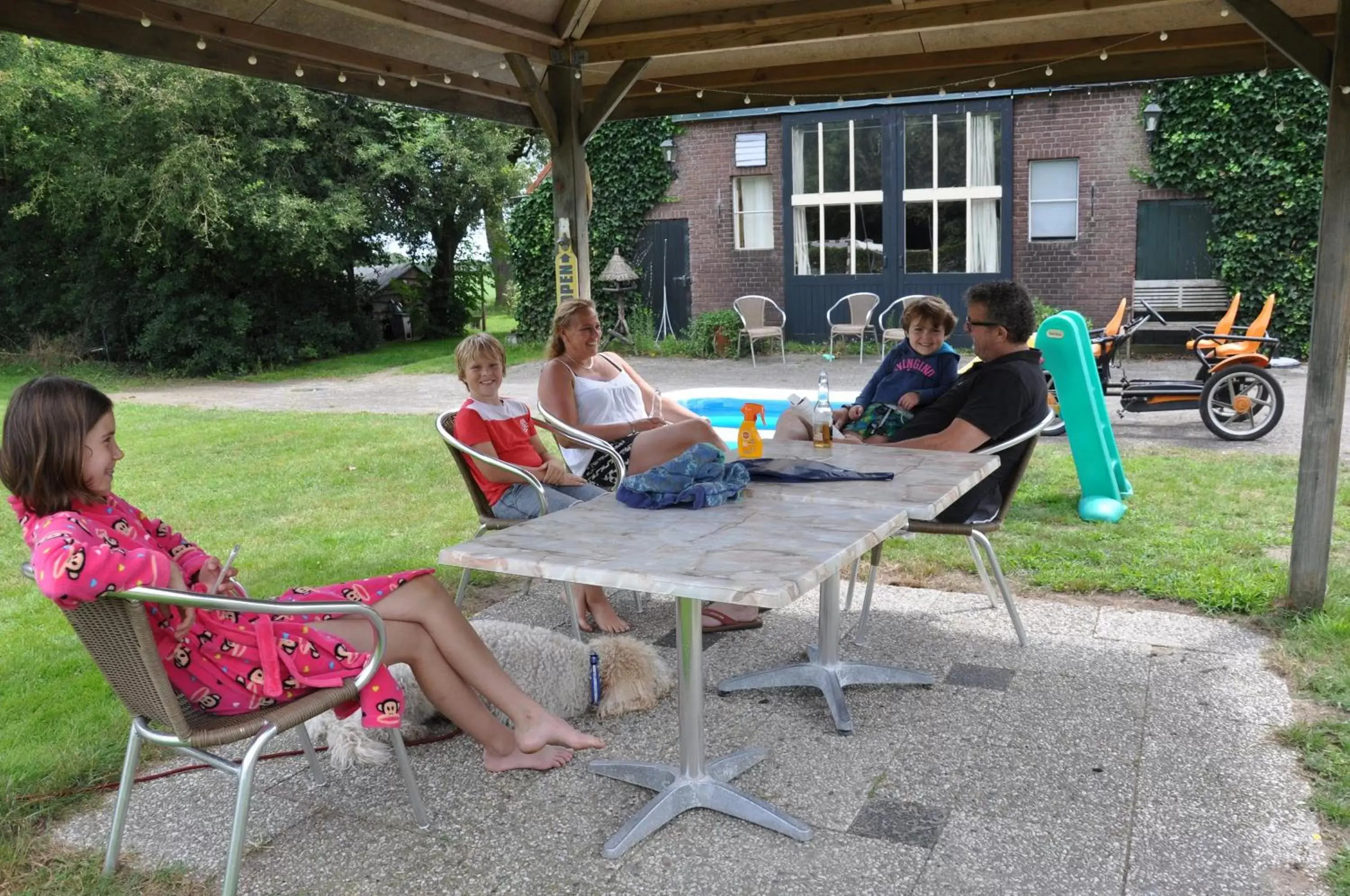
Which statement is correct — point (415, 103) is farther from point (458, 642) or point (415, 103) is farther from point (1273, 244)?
point (1273, 244)

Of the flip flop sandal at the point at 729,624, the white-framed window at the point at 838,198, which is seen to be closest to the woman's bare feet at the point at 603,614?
the flip flop sandal at the point at 729,624

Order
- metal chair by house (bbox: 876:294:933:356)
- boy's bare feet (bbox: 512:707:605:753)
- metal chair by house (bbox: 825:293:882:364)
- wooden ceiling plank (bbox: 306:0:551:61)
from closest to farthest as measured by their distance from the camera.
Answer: boy's bare feet (bbox: 512:707:605:753)
wooden ceiling plank (bbox: 306:0:551:61)
metal chair by house (bbox: 876:294:933:356)
metal chair by house (bbox: 825:293:882:364)

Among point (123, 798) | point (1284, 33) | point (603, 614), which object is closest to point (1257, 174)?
point (1284, 33)

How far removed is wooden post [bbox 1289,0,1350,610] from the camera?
3.67 m

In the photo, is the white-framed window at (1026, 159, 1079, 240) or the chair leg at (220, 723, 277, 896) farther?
the white-framed window at (1026, 159, 1079, 240)

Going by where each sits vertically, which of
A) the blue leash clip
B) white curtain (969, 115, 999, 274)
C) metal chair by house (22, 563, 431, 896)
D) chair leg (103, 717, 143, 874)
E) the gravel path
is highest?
white curtain (969, 115, 999, 274)

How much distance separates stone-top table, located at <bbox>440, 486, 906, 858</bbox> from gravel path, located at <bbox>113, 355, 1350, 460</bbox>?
6124mm

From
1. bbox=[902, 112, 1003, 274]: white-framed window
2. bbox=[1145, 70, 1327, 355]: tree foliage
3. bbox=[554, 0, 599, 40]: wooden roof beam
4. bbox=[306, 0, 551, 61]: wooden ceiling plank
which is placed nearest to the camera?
bbox=[306, 0, 551, 61]: wooden ceiling plank

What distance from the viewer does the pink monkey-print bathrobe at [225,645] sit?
6.81 ft

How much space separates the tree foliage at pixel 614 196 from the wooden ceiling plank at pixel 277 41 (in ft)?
31.4

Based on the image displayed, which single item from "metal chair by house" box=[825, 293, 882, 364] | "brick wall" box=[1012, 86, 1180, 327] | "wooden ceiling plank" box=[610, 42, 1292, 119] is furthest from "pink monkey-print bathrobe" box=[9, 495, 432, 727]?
"brick wall" box=[1012, 86, 1180, 327]

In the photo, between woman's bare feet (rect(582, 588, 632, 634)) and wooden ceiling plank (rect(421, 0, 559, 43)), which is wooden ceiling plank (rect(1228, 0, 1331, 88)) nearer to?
wooden ceiling plank (rect(421, 0, 559, 43))

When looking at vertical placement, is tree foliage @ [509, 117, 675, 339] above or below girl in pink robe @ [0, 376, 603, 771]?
above

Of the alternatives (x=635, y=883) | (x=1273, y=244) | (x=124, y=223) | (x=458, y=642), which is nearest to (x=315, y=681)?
(x=458, y=642)
